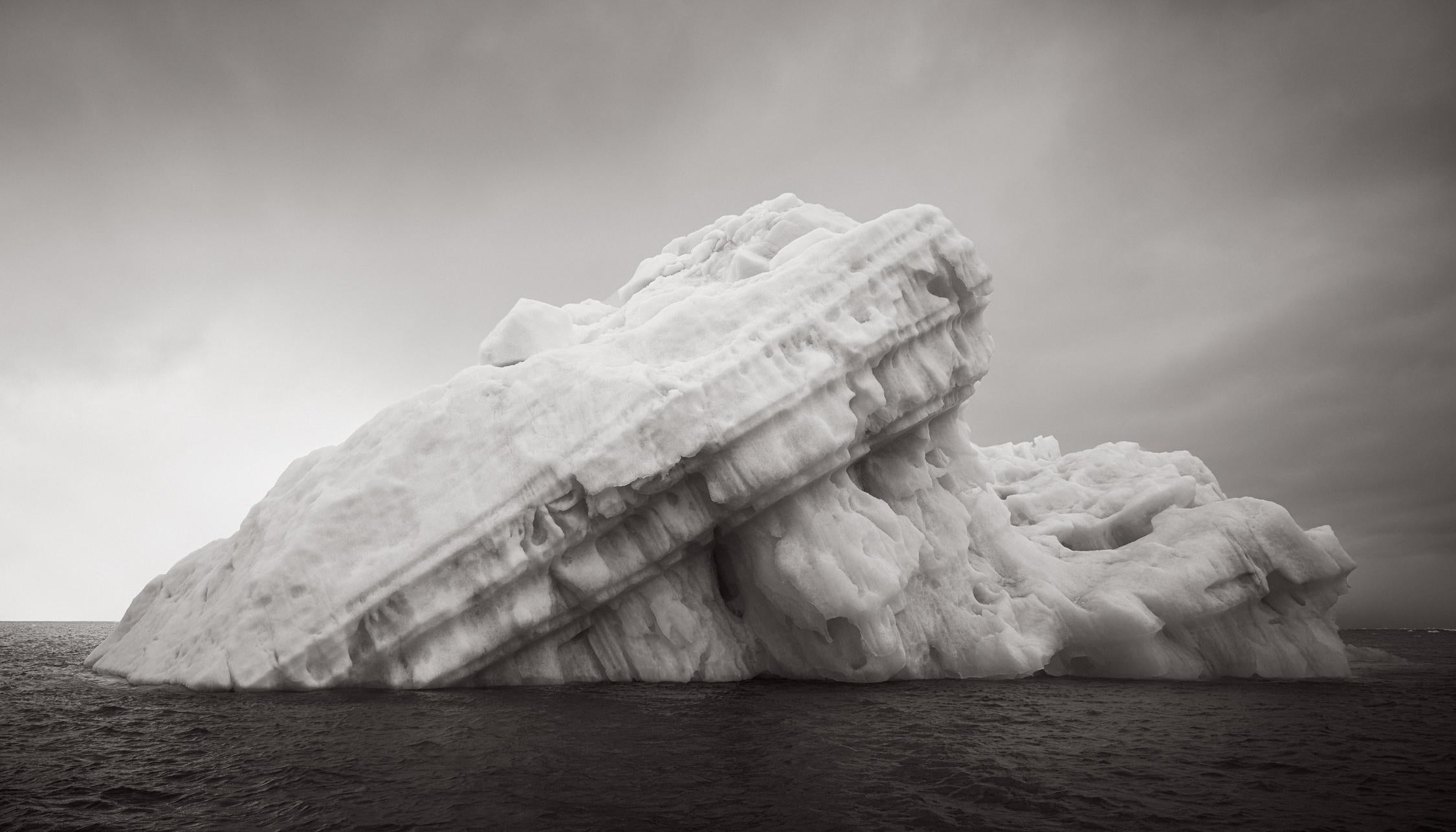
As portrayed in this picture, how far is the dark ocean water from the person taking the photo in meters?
7.42

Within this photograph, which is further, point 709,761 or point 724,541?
point 724,541

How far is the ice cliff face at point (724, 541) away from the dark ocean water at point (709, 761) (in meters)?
1.78

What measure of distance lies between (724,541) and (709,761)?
9081 mm

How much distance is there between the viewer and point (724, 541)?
1825 cm

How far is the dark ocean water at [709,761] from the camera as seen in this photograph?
7.42 metres

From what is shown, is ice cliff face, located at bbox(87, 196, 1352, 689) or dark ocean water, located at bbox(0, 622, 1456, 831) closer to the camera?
dark ocean water, located at bbox(0, 622, 1456, 831)

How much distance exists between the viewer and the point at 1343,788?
8.73 metres

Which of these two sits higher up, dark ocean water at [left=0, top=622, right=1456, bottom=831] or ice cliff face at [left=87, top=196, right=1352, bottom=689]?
ice cliff face at [left=87, top=196, right=1352, bottom=689]

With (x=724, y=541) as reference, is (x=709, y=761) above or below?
below

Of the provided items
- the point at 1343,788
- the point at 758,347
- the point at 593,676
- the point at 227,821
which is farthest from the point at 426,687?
the point at 1343,788

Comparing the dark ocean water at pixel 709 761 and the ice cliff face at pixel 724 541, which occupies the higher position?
the ice cliff face at pixel 724 541

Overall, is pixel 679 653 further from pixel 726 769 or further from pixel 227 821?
pixel 227 821

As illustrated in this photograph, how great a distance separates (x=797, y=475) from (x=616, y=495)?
13.4 ft

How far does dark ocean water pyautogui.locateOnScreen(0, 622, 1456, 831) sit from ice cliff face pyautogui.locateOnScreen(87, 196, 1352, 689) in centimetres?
178
